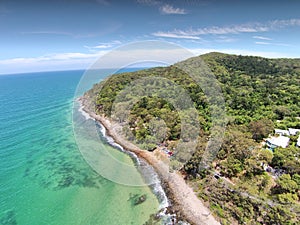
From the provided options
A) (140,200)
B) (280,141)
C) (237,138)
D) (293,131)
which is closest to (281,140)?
(280,141)

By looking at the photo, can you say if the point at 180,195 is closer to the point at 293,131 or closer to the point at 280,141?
the point at 280,141

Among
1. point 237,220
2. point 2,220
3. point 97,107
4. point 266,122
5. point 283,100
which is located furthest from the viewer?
point 97,107

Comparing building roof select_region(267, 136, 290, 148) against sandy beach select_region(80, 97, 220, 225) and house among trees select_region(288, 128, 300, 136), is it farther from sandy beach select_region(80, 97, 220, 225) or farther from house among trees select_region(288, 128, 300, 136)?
sandy beach select_region(80, 97, 220, 225)

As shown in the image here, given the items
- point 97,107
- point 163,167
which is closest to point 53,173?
point 163,167

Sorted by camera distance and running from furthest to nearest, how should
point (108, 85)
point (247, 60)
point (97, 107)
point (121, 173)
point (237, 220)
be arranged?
point (247, 60) → point (108, 85) → point (97, 107) → point (121, 173) → point (237, 220)

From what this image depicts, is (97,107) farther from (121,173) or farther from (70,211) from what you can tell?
(70,211)

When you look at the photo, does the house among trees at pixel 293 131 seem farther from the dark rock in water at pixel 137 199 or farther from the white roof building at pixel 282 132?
the dark rock in water at pixel 137 199

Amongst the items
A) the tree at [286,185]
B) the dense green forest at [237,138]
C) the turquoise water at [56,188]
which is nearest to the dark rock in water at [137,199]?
the turquoise water at [56,188]
